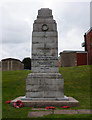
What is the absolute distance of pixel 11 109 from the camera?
27.6ft

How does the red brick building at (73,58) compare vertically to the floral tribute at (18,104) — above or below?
above

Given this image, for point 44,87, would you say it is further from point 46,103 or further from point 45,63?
point 45,63

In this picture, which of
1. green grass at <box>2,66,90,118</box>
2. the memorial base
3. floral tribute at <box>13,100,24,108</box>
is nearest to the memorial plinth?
the memorial base

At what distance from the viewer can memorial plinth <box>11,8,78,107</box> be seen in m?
10.2

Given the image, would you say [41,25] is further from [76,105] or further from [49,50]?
[76,105]

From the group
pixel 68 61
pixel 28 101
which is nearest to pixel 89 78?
pixel 28 101

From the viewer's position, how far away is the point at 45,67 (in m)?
10.8

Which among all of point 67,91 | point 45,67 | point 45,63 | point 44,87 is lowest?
point 67,91

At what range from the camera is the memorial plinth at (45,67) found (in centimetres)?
1024

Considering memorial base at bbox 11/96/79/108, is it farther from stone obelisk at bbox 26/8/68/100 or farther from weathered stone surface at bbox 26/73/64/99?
weathered stone surface at bbox 26/73/64/99

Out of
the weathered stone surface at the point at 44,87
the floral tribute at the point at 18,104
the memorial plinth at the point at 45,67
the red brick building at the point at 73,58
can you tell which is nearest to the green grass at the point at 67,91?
the floral tribute at the point at 18,104

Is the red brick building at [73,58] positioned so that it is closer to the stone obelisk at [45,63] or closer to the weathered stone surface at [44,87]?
the stone obelisk at [45,63]

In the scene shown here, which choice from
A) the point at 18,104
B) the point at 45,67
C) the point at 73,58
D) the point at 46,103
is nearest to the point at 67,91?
the point at 45,67

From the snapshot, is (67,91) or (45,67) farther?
(67,91)
